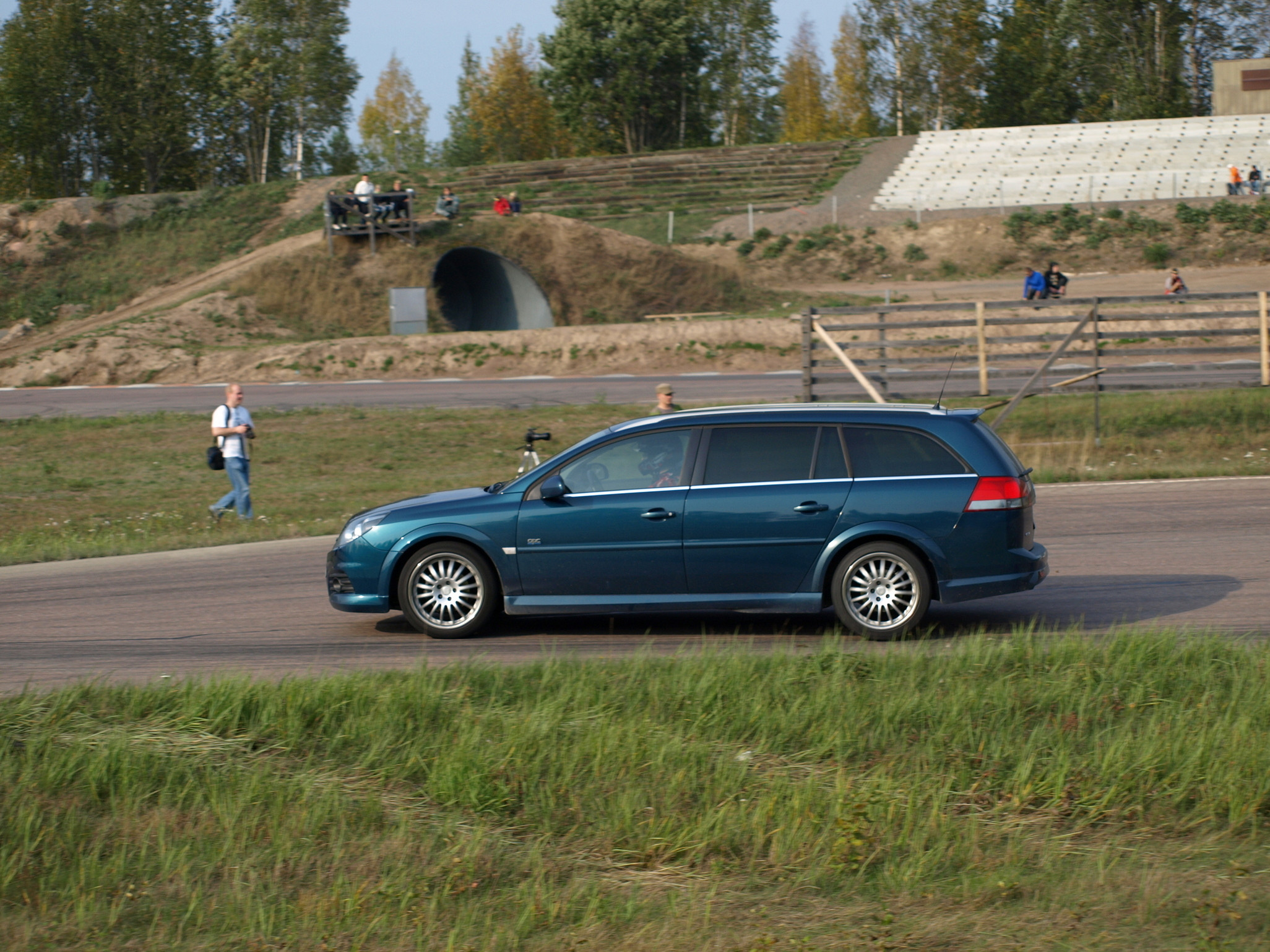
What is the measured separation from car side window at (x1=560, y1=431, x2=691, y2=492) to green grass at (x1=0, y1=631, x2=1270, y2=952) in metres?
1.77

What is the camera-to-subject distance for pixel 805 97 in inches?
4144

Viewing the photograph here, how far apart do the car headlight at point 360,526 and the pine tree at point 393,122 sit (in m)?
108

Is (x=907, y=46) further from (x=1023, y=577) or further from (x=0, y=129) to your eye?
(x=1023, y=577)

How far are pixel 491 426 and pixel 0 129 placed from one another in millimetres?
65927

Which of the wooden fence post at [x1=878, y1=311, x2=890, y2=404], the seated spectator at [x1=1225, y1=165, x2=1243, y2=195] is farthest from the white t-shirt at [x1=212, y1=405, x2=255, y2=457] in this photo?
the seated spectator at [x1=1225, y1=165, x2=1243, y2=195]

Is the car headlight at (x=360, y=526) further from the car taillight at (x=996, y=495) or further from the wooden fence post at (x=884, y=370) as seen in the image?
the wooden fence post at (x=884, y=370)

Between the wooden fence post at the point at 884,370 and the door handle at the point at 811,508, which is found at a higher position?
the wooden fence post at the point at 884,370

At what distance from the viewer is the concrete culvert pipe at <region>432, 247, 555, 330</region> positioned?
41.3 metres

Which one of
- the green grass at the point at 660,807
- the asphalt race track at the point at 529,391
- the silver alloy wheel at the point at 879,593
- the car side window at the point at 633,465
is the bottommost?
the green grass at the point at 660,807

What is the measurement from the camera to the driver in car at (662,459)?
8500mm

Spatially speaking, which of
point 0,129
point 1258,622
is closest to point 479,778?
point 1258,622

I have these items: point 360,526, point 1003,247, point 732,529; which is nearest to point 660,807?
point 732,529

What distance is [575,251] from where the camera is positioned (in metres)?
42.6

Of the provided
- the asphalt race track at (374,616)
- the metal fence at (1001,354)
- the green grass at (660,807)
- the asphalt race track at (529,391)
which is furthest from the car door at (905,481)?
the asphalt race track at (529,391)
